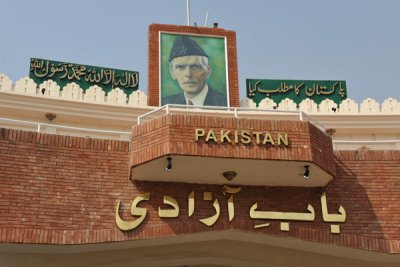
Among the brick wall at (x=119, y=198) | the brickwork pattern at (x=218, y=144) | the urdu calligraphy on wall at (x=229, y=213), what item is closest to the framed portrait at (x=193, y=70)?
the brick wall at (x=119, y=198)

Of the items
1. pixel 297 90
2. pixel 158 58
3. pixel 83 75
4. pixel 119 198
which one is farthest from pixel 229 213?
pixel 297 90

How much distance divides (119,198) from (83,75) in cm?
774

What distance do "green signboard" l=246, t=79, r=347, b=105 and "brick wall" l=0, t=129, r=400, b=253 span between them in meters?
6.79

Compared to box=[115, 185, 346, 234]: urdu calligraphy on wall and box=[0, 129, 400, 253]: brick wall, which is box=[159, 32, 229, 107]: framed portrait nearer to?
box=[0, 129, 400, 253]: brick wall

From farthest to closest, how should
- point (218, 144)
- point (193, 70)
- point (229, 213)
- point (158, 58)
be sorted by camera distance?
point (193, 70) < point (158, 58) < point (229, 213) < point (218, 144)

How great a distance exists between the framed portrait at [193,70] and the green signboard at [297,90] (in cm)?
138

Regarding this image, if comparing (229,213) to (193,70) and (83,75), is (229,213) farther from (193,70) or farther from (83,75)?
(83,75)

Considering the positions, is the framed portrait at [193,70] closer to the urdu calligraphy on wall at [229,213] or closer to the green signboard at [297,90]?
the green signboard at [297,90]

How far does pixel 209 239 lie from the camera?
9.71m

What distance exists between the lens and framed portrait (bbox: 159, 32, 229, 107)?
15.5 m

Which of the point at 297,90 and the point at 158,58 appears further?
the point at 297,90

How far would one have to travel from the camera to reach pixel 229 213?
30.9 feet

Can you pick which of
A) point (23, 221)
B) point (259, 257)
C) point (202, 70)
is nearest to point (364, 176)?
point (259, 257)

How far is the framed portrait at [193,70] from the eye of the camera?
15453mm
